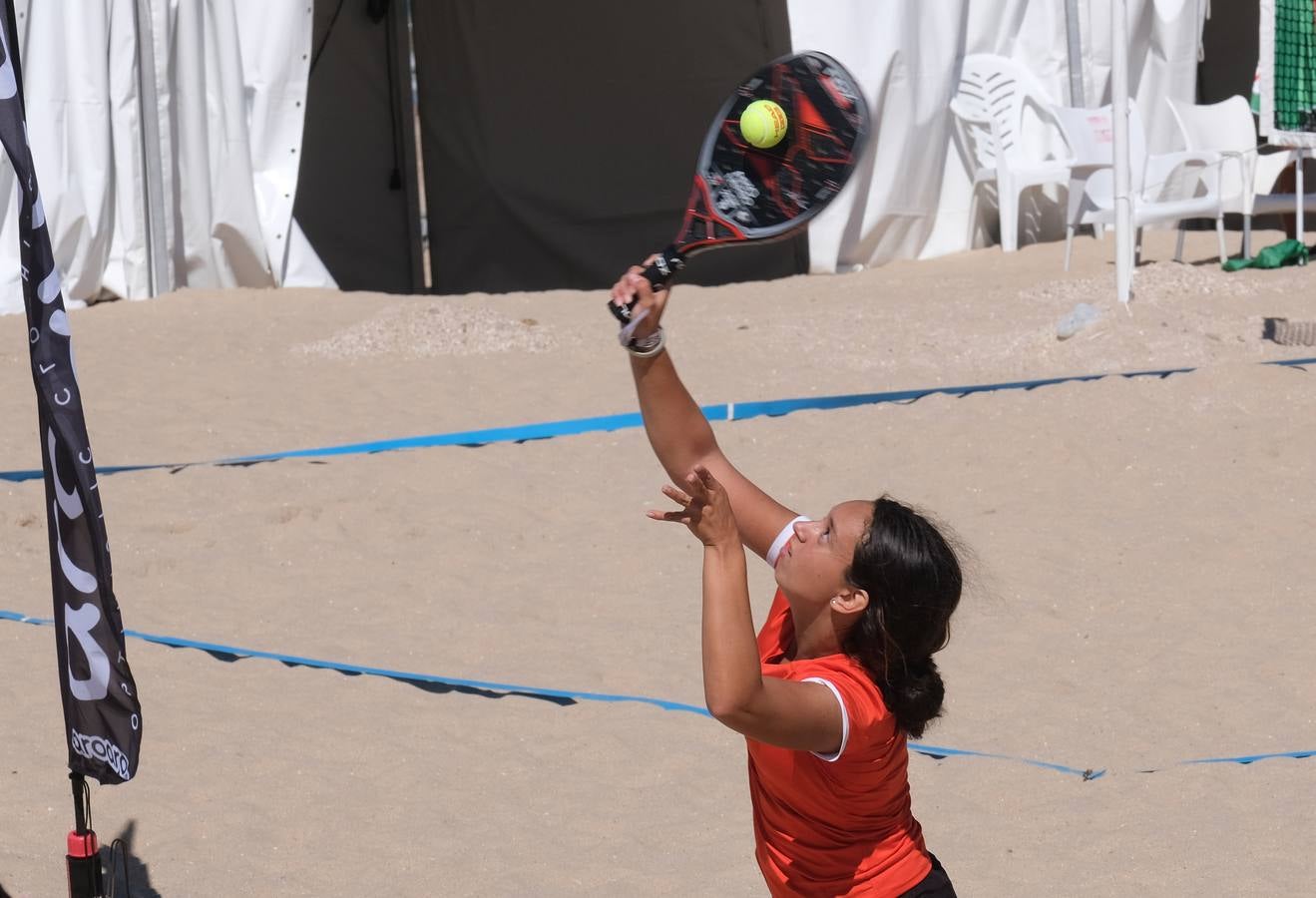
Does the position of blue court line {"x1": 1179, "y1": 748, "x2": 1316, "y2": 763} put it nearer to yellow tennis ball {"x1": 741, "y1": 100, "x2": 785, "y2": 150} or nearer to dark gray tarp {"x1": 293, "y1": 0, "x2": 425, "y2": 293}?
yellow tennis ball {"x1": 741, "y1": 100, "x2": 785, "y2": 150}

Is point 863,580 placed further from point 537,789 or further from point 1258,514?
point 1258,514

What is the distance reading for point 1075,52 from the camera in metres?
10.8

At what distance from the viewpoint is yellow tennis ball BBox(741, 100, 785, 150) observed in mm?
2535

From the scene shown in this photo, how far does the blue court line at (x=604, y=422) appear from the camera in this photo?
6422mm

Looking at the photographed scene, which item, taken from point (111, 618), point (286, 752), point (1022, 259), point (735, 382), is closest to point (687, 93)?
point (1022, 259)

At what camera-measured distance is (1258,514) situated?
5.77m

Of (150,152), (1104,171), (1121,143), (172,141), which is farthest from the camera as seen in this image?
(1104,171)

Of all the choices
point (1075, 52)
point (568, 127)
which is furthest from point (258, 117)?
point (1075, 52)

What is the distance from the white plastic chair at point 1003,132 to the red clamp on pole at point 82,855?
8403 millimetres

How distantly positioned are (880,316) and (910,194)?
7.83ft

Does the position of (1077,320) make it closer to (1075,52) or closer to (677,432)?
(1075,52)

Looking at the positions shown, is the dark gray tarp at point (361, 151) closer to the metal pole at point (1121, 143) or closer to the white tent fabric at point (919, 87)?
the white tent fabric at point (919, 87)

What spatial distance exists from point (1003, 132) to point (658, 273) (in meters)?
8.65

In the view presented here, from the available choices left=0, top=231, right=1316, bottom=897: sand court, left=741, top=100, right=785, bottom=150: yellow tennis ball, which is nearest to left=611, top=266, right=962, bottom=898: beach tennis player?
left=741, top=100, right=785, bottom=150: yellow tennis ball
